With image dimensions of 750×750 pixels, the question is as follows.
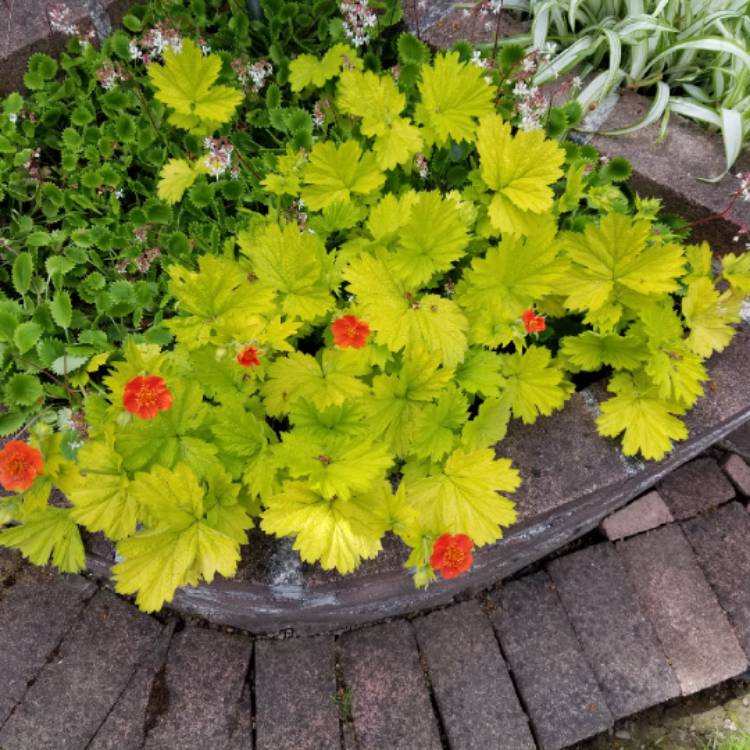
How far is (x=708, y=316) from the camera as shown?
6.00ft

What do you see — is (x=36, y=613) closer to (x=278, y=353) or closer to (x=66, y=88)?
(x=278, y=353)

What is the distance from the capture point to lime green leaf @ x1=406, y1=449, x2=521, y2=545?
1.53m

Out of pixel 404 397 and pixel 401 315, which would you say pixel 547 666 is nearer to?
pixel 404 397

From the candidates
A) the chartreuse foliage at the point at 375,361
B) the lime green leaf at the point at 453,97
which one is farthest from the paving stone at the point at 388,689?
the lime green leaf at the point at 453,97

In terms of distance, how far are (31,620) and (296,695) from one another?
0.85m

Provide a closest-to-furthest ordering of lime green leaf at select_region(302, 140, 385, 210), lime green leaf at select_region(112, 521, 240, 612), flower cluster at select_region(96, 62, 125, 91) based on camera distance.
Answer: lime green leaf at select_region(112, 521, 240, 612)
lime green leaf at select_region(302, 140, 385, 210)
flower cluster at select_region(96, 62, 125, 91)

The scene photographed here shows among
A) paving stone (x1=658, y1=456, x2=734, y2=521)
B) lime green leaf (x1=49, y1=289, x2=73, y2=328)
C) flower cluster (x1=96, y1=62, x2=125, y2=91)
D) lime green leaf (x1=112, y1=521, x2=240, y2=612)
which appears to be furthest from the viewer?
paving stone (x1=658, y1=456, x2=734, y2=521)

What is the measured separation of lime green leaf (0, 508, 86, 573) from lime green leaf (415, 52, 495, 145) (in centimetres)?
138

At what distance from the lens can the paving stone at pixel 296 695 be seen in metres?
1.94

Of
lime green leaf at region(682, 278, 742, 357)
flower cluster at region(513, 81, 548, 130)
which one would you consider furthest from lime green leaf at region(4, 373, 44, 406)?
lime green leaf at region(682, 278, 742, 357)

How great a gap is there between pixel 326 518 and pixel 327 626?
73 centimetres

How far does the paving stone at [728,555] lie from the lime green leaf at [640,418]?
28.0 inches

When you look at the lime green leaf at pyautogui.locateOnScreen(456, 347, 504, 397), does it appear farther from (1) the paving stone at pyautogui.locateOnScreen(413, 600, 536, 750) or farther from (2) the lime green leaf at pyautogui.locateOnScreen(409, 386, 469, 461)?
(1) the paving stone at pyautogui.locateOnScreen(413, 600, 536, 750)

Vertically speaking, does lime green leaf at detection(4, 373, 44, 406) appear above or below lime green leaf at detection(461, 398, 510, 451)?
above
